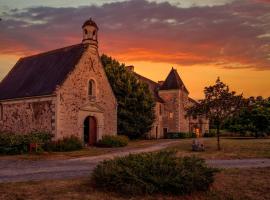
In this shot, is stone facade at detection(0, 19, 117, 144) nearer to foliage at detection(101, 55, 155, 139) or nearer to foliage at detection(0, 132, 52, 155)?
foliage at detection(0, 132, 52, 155)

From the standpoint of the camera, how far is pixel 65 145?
85.6 feet

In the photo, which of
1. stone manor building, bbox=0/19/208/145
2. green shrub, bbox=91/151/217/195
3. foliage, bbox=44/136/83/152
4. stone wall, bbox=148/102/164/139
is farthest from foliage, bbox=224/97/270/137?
green shrub, bbox=91/151/217/195

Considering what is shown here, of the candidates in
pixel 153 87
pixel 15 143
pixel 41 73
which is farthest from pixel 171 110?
pixel 15 143

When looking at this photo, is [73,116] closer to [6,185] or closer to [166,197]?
[6,185]

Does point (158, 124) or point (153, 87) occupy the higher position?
point (153, 87)

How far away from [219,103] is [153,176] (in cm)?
1581

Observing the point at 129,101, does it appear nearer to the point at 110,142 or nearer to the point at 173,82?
the point at 110,142

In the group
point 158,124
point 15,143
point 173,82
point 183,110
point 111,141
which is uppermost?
point 173,82

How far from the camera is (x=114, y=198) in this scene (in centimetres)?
923

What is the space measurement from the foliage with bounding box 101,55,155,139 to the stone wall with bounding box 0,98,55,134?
36.9 ft

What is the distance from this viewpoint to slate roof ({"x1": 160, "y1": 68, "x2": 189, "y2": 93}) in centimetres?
5499

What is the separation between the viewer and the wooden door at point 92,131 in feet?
103

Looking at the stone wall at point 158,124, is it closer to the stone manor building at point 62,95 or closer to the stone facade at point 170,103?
the stone facade at point 170,103

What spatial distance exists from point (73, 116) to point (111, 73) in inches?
446
